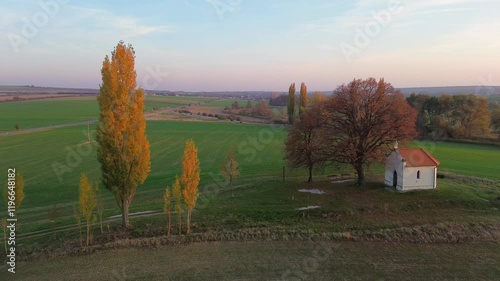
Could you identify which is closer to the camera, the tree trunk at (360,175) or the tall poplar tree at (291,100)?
the tree trunk at (360,175)

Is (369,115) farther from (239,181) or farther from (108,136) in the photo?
(108,136)

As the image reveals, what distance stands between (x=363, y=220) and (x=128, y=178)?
16336 millimetres

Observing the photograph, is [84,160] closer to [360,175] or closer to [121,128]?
[121,128]

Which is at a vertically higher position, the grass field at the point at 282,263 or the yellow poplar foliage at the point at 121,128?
the yellow poplar foliage at the point at 121,128

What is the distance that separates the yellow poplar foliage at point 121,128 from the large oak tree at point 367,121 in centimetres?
1686

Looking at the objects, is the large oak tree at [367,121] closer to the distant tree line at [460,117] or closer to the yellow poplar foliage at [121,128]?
the yellow poplar foliage at [121,128]

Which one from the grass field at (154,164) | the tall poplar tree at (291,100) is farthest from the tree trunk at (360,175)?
the tall poplar tree at (291,100)

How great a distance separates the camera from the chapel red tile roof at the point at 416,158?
29.9m

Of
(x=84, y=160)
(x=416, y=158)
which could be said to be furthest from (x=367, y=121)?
(x=84, y=160)

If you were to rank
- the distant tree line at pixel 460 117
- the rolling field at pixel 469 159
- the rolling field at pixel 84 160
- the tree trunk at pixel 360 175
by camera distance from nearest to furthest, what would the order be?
the tree trunk at pixel 360 175 → the rolling field at pixel 84 160 → the rolling field at pixel 469 159 → the distant tree line at pixel 460 117

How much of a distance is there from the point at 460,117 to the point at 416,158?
58.0 m

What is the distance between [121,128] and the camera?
73.2 feet

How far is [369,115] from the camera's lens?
102 ft

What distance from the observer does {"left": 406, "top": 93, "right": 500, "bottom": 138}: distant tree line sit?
245ft
